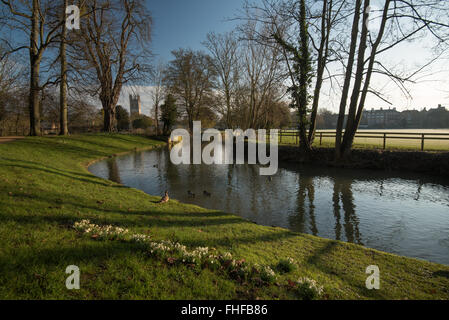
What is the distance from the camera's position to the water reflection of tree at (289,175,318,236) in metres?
7.14

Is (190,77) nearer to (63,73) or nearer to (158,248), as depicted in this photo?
(63,73)

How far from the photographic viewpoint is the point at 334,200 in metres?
9.84

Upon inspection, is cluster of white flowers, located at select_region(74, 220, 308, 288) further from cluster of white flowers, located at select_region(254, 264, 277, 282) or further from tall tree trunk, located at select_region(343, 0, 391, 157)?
tall tree trunk, located at select_region(343, 0, 391, 157)

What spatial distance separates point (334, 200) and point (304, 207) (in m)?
1.83

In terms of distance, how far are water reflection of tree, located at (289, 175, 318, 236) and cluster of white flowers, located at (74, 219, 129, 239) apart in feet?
16.3

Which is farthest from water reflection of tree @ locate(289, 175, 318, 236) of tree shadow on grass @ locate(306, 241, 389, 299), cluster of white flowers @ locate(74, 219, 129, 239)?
cluster of white flowers @ locate(74, 219, 129, 239)

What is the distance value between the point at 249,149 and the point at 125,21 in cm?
2353

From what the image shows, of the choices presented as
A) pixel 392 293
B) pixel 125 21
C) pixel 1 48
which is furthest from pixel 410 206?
pixel 125 21

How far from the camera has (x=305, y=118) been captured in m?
20.1

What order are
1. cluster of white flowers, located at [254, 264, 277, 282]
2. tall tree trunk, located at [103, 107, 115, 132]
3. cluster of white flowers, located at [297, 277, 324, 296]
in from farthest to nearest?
tall tree trunk, located at [103, 107, 115, 132] < cluster of white flowers, located at [254, 264, 277, 282] < cluster of white flowers, located at [297, 277, 324, 296]

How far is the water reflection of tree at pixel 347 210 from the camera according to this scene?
21.5ft

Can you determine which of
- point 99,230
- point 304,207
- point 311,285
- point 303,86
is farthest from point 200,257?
point 303,86
